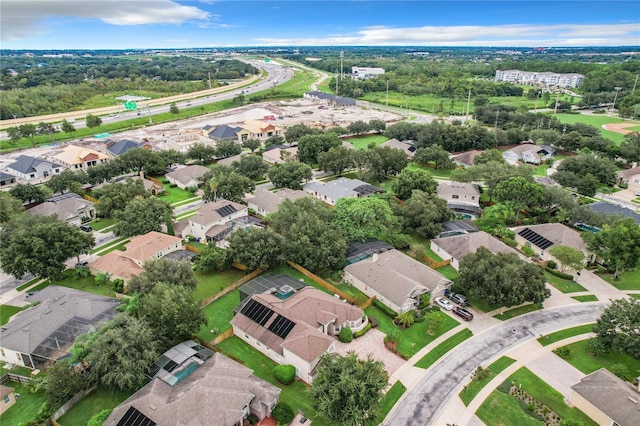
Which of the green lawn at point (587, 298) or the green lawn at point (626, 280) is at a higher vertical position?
the green lawn at point (587, 298)

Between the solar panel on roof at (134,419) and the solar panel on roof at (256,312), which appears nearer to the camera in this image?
the solar panel on roof at (134,419)

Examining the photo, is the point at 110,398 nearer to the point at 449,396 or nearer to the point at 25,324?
the point at 25,324

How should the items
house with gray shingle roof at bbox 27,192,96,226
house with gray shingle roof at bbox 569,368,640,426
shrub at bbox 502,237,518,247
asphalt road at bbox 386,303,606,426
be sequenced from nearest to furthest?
house with gray shingle roof at bbox 569,368,640,426 < asphalt road at bbox 386,303,606,426 < shrub at bbox 502,237,518,247 < house with gray shingle roof at bbox 27,192,96,226

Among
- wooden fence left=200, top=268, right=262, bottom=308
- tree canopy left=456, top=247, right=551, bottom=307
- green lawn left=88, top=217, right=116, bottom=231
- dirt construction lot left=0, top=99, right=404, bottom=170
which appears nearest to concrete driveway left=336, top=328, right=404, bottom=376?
tree canopy left=456, top=247, right=551, bottom=307

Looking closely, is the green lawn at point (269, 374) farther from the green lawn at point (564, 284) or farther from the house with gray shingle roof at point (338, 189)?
the house with gray shingle roof at point (338, 189)

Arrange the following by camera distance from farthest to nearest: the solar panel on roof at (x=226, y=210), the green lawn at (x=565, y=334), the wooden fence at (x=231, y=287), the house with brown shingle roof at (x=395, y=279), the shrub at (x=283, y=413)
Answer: the solar panel on roof at (x=226, y=210) → the wooden fence at (x=231, y=287) → the house with brown shingle roof at (x=395, y=279) → the green lawn at (x=565, y=334) → the shrub at (x=283, y=413)

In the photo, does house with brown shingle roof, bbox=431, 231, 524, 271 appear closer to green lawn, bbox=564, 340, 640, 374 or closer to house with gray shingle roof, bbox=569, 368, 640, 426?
green lawn, bbox=564, 340, 640, 374

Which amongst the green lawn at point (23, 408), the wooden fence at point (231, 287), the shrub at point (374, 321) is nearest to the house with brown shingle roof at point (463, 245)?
the shrub at point (374, 321)
